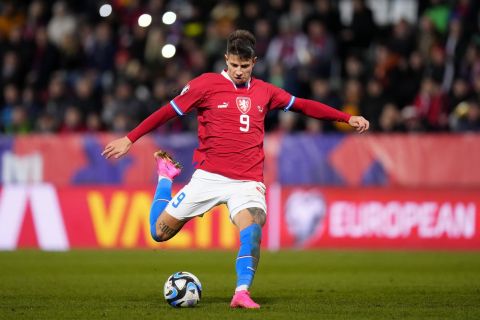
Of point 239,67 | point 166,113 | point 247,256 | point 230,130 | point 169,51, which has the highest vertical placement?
point 169,51

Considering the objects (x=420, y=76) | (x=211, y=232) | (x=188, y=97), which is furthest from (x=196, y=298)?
(x=420, y=76)

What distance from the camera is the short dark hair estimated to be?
29.5 ft

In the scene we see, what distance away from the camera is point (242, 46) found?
8977mm

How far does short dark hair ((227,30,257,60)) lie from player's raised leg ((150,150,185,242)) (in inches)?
58.2

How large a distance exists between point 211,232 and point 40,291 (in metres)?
7.35

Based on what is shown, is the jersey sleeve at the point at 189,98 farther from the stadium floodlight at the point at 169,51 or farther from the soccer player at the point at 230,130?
the stadium floodlight at the point at 169,51

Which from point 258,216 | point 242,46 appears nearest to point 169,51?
point 242,46

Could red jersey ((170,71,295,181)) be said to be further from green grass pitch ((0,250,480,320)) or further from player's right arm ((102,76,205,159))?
green grass pitch ((0,250,480,320))

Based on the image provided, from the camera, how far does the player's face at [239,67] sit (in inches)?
358

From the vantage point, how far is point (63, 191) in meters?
18.1

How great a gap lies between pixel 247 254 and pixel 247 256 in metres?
0.02

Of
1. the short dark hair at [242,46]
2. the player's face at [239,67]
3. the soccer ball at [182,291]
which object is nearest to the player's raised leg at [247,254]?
the soccer ball at [182,291]

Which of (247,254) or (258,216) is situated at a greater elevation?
(258,216)

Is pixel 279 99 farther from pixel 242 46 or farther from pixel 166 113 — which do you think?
pixel 166 113
